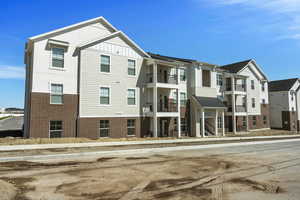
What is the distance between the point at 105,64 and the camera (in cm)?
2189

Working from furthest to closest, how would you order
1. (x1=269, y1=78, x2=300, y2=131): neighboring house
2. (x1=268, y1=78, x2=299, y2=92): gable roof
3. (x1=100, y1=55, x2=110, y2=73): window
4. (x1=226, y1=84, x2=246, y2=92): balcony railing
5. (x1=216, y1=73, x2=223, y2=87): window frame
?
1. (x1=268, y1=78, x2=299, y2=92): gable roof
2. (x1=269, y1=78, x2=300, y2=131): neighboring house
3. (x1=226, y1=84, x2=246, y2=92): balcony railing
4. (x1=216, y1=73, x2=223, y2=87): window frame
5. (x1=100, y1=55, x2=110, y2=73): window

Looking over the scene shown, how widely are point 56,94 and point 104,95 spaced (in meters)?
4.55

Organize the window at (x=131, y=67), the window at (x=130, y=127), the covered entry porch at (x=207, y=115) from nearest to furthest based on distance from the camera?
the window at (x=130, y=127) < the window at (x=131, y=67) < the covered entry porch at (x=207, y=115)

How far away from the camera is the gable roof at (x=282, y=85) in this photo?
142 feet

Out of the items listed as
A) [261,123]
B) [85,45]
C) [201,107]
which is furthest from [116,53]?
[261,123]

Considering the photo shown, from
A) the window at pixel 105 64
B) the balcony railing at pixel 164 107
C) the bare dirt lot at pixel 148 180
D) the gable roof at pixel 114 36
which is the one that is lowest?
the bare dirt lot at pixel 148 180

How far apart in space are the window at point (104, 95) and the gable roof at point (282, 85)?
38.5m

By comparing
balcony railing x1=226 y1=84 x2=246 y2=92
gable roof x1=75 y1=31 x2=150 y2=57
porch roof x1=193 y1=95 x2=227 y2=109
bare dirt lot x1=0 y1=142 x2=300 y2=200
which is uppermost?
gable roof x1=75 y1=31 x2=150 y2=57

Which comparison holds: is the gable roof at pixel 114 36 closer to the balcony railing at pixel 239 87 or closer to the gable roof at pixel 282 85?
the balcony railing at pixel 239 87

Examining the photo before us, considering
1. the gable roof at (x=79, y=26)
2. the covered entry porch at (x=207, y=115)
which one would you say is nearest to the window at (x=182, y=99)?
the covered entry porch at (x=207, y=115)

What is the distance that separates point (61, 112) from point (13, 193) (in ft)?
45.2

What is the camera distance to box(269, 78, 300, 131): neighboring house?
41.9 meters

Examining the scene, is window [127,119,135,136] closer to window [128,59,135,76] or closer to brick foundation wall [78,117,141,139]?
brick foundation wall [78,117,141,139]

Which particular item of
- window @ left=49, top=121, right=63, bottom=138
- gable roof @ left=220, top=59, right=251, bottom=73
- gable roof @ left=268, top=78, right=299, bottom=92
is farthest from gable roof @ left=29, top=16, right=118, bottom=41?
gable roof @ left=268, top=78, right=299, bottom=92
